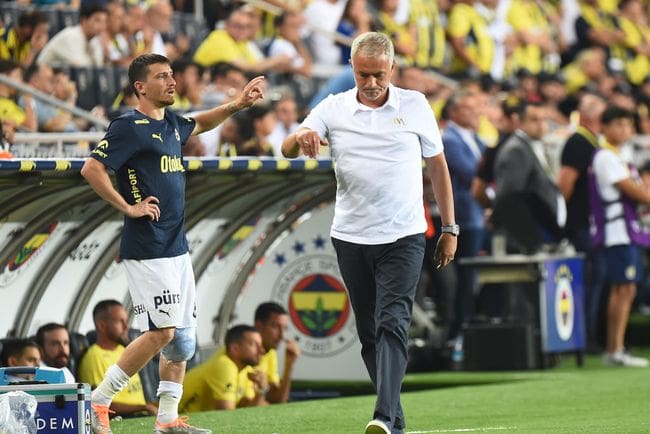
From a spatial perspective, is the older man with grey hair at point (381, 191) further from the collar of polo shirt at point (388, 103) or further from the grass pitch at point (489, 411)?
the grass pitch at point (489, 411)

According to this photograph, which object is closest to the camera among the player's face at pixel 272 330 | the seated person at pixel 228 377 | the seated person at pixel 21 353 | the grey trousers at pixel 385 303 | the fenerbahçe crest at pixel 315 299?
the grey trousers at pixel 385 303

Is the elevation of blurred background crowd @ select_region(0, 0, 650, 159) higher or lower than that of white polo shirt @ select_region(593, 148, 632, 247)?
higher

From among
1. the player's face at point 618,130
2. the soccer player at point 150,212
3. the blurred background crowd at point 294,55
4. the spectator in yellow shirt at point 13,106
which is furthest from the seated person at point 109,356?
the player's face at point 618,130

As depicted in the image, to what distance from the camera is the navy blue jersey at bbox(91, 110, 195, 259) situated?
8438mm

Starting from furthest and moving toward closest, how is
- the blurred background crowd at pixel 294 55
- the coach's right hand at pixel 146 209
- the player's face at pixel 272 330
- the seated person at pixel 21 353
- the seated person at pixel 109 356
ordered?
the blurred background crowd at pixel 294 55 → the player's face at pixel 272 330 → the seated person at pixel 109 356 → the seated person at pixel 21 353 → the coach's right hand at pixel 146 209

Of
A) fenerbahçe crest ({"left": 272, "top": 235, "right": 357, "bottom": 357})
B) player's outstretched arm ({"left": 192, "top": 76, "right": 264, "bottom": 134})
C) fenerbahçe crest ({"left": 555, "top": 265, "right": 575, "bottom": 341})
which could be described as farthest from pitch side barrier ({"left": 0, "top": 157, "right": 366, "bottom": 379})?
fenerbahçe crest ({"left": 555, "top": 265, "right": 575, "bottom": 341})

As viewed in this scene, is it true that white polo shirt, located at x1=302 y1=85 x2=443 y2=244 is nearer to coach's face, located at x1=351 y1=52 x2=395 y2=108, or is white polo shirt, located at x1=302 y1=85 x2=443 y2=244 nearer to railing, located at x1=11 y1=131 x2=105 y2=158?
coach's face, located at x1=351 y1=52 x2=395 y2=108

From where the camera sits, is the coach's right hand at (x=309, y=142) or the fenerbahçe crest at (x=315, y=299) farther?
the fenerbahçe crest at (x=315, y=299)

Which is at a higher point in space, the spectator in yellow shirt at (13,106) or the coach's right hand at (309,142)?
the spectator in yellow shirt at (13,106)

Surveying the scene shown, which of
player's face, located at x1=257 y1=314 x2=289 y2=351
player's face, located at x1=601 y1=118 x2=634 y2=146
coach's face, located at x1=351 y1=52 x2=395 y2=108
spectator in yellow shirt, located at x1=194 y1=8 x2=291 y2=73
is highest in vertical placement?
spectator in yellow shirt, located at x1=194 y1=8 x2=291 y2=73

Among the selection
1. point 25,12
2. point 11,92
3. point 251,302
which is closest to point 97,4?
point 25,12

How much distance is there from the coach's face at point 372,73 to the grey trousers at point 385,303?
2.41ft

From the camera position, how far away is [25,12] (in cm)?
1575

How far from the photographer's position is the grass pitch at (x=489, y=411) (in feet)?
31.4
